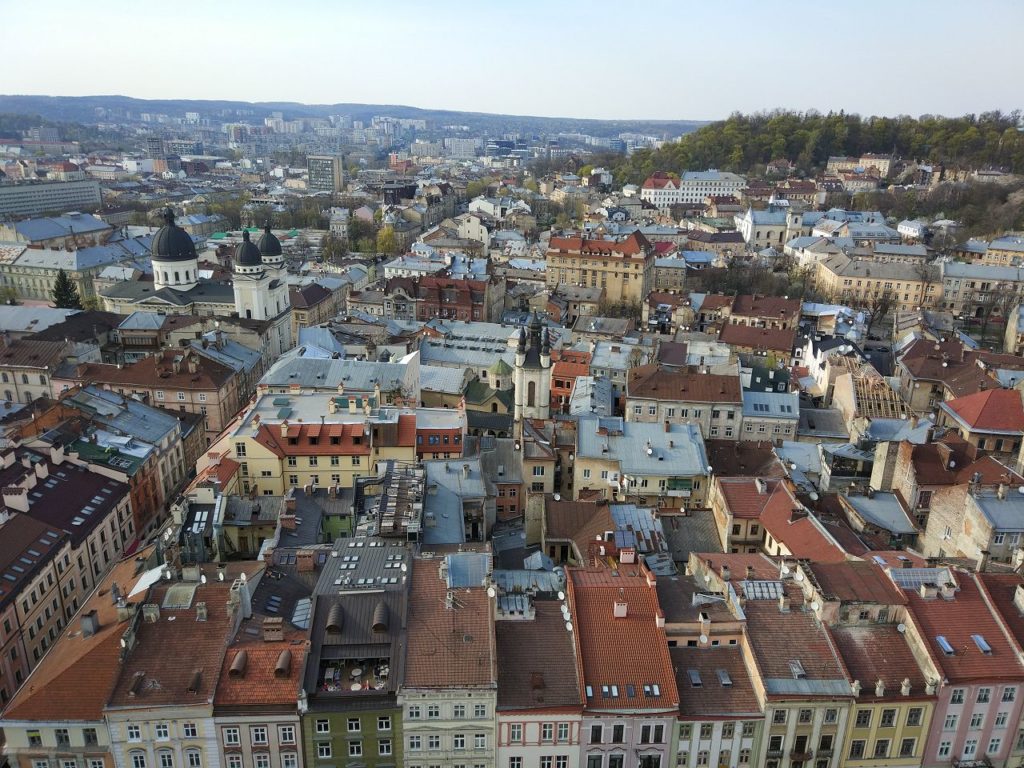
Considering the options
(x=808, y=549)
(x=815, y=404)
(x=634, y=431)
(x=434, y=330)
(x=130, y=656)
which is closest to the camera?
(x=130, y=656)

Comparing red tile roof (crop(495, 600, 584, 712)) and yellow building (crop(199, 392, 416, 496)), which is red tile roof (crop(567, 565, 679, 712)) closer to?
red tile roof (crop(495, 600, 584, 712))

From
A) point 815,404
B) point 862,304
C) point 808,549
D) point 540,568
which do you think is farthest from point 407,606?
point 862,304

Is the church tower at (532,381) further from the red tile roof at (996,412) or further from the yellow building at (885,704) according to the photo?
the yellow building at (885,704)

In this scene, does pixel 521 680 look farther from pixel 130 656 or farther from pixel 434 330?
pixel 434 330

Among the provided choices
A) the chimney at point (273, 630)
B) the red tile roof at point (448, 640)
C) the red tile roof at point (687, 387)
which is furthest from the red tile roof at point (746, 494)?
the chimney at point (273, 630)

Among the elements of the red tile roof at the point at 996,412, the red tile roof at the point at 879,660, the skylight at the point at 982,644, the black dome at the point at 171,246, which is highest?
the black dome at the point at 171,246

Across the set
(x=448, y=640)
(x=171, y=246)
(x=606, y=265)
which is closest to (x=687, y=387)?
(x=448, y=640)
